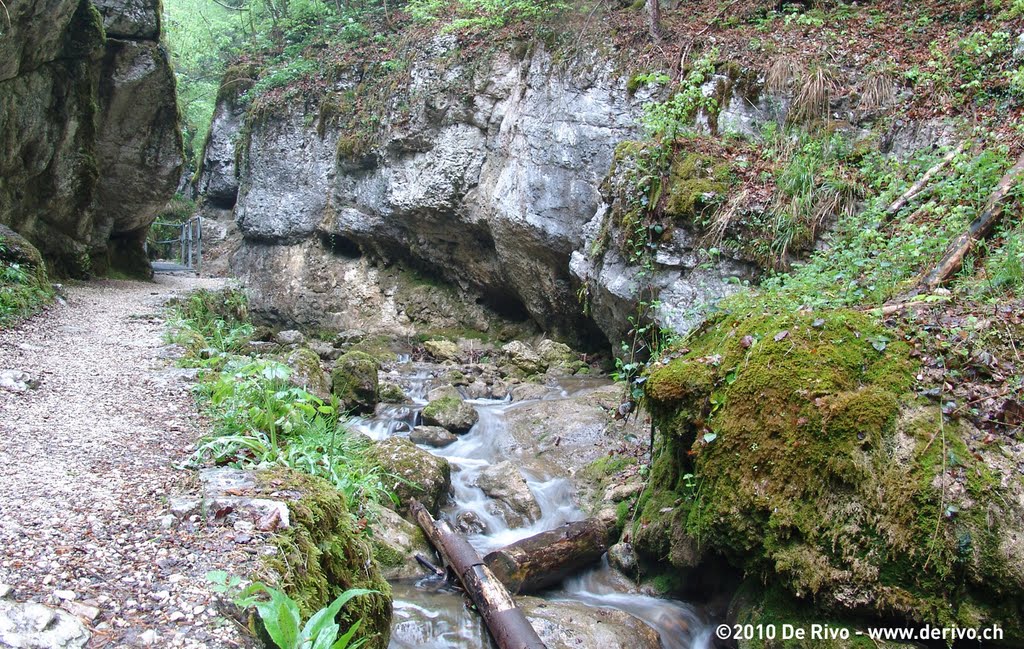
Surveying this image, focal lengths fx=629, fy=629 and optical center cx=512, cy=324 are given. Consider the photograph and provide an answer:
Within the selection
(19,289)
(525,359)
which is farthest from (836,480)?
(19,289)

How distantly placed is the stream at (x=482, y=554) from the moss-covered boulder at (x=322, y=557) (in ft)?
4.58

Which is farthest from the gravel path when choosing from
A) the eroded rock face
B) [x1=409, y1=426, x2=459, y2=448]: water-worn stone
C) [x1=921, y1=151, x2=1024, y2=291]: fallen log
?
the eroded rock face

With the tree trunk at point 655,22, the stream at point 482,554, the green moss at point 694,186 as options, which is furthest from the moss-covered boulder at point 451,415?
the tree trunk at point 655,22

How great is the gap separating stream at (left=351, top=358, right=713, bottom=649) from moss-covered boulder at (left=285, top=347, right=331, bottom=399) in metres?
0.69

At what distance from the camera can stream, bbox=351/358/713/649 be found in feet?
14.2

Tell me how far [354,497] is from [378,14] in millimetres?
17615

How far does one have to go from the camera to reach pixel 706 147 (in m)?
8.55

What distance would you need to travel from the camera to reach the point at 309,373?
8.09 metres

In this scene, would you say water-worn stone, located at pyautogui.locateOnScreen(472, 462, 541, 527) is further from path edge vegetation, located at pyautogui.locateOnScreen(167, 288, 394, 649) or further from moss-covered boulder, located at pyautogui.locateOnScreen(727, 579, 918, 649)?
moss-covered boulder, located at pyautogui.locateOnScreen(727, 579, 918, 649)

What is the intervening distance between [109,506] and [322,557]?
3.16ft

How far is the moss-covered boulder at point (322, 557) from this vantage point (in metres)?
2.43

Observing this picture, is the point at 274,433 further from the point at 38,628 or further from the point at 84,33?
the point at 84,33

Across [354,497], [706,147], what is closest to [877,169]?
[706,147]

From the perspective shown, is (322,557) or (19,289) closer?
(322,557)
